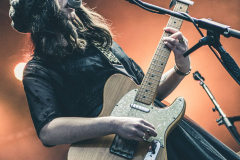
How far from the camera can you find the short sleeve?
0.92m

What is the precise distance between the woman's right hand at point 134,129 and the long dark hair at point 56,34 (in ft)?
1.85

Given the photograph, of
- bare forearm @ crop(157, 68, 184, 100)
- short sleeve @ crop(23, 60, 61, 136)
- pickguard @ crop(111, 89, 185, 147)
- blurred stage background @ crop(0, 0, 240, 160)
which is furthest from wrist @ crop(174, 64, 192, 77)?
blurred stage background @ crop(0, 0, 240, 160)

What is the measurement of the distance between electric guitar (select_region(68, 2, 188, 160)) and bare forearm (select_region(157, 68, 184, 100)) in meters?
0.17

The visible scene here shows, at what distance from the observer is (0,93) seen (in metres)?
1.73

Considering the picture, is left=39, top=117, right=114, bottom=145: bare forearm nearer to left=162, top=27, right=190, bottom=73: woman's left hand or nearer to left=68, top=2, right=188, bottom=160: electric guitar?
left=68, top=2, right=188, bottom=160: electric guitar

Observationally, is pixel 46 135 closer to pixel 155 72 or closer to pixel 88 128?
pixel 88 128

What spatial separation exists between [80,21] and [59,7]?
0.23m

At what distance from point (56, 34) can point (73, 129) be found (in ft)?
2.05

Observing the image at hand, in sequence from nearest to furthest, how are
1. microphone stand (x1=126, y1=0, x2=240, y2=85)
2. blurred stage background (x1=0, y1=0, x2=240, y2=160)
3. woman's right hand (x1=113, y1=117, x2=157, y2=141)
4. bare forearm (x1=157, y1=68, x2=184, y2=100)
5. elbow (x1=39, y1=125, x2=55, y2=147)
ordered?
microphone stand (x1=126, y1=0, x2=240, y2=85) → woman's right hand (x1=113, y1=117, x2=157, y2=141) → elbow (x1=39, y1=125, x2=55, y2=147) → bare forearm (x1=157, y1=68, x2=184, y2=100) → blurred stage background (x1=0, y1=0, x2=240, y2=160)

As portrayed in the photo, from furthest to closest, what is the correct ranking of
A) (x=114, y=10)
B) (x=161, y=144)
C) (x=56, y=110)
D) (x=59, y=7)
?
1. (x=114, y=10)
2. (x=59, y=7)
3. (x=56, y=110)
4. (x=161, y=144)

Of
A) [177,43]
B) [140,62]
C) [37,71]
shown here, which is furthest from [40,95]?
[140,62]

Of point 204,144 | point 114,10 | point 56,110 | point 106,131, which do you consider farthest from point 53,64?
point 114,10

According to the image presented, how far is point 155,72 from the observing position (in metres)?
1.03

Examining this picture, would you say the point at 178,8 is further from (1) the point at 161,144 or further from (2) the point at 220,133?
(2) the point at 220,133
